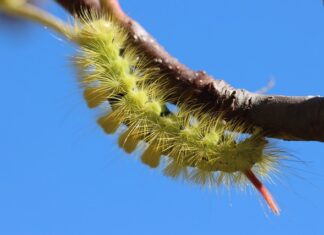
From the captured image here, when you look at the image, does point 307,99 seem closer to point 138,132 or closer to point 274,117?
point 274,117

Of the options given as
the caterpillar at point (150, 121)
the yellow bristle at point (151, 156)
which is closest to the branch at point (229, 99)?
the caterpillar at point (150, 121)

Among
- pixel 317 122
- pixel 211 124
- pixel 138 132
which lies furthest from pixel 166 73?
pixel 317 122

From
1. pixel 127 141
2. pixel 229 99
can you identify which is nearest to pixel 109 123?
pixel 127 141

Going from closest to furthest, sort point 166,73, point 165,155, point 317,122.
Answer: point 317,122 < point 166,73 < point 165,155

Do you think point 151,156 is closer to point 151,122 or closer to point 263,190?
point 151,122

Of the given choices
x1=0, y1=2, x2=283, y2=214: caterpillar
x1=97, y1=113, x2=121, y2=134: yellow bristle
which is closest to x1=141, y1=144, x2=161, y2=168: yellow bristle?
x1=0, y1=2, x2=283, y2=214: caterpillar

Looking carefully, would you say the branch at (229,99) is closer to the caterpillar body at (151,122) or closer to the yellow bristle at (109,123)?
the caterpillar body at (151,122)
